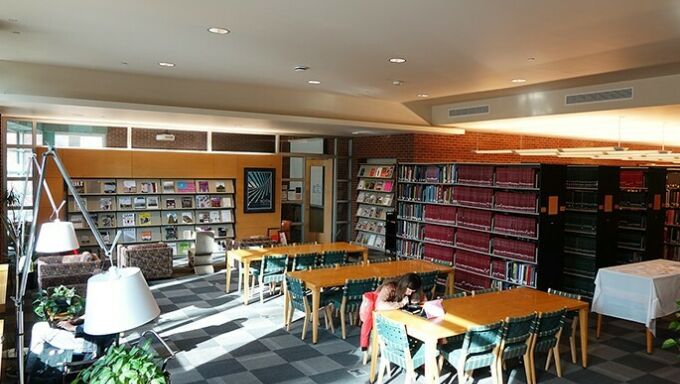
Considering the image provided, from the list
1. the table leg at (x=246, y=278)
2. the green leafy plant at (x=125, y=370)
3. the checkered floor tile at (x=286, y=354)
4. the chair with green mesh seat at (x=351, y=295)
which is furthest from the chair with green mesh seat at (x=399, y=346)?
the table leg at (x=246, y=278)

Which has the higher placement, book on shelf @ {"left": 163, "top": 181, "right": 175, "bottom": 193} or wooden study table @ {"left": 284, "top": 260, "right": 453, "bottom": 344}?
book on shelf @ {"left": 163, "top": 181, "right": 175, "bottom": 193}

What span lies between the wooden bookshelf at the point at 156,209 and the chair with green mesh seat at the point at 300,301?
5.48m

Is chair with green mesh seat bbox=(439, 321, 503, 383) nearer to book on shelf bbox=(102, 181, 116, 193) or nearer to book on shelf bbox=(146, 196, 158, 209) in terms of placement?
book on shelf bbox=(146, 196, 158, 209)

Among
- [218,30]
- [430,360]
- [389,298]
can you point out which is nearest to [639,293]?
[389,298]

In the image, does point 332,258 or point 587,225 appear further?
point 587,225

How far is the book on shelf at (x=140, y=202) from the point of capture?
36.9 ft

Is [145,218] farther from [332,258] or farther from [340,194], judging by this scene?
[332,258]

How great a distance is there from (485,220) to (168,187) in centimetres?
677

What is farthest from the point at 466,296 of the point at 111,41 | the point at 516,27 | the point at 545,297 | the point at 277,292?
the point at 111,41

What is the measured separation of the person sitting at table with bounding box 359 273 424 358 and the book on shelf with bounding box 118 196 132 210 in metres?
7.19

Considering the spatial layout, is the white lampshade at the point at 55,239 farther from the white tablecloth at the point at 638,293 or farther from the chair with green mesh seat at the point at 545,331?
the white tablecloth at the point at 638,293

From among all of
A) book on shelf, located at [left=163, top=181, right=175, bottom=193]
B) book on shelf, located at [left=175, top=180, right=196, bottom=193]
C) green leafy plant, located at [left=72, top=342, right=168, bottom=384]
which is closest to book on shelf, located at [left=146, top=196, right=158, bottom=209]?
book on shelf, located at [left=163, top=181, right=175, bottom=193]

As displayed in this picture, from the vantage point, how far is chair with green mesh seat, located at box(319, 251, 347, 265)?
8.34 meters

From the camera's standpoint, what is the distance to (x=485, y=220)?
877 centimetres
